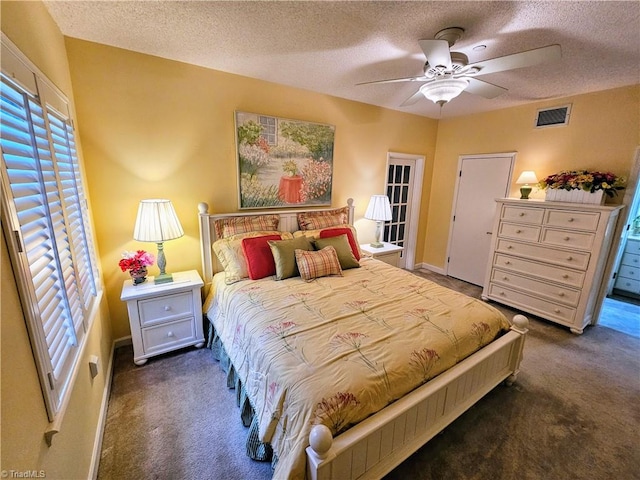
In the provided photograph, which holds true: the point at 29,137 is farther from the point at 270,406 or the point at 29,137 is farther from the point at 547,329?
the point at 547,329

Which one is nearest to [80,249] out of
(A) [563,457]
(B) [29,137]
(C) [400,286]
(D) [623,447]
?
(B) [29,137]

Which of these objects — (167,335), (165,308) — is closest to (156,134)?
(165,308)

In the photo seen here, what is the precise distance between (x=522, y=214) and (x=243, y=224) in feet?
10.3

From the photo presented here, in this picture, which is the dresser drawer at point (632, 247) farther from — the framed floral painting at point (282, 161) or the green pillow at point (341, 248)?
the framed floral painting at point (282, 161)

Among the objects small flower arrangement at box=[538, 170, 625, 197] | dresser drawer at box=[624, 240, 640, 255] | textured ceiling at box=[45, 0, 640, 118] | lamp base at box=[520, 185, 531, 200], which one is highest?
textured ceiling at box=[45, 0, 640, 118]

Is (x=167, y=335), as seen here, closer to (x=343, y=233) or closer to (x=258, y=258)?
(x=258, y=258)

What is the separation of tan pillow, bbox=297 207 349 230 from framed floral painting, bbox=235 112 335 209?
0.20m

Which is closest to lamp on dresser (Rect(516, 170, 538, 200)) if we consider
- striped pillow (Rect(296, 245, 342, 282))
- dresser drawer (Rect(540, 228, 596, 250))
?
dresser drawer (Rect(540, 228, 596, 250))

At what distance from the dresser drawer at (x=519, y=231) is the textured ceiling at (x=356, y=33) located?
1470 millimetres

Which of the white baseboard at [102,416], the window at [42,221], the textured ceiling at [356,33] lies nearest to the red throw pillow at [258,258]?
the window at [42,221]

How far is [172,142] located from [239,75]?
918 millimetres

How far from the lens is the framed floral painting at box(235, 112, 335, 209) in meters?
2.79

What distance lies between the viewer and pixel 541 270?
10.1 feet

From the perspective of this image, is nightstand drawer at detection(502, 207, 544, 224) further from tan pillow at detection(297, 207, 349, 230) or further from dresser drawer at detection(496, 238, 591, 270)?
tan pillow at detection(297, 207, 349, 230)
